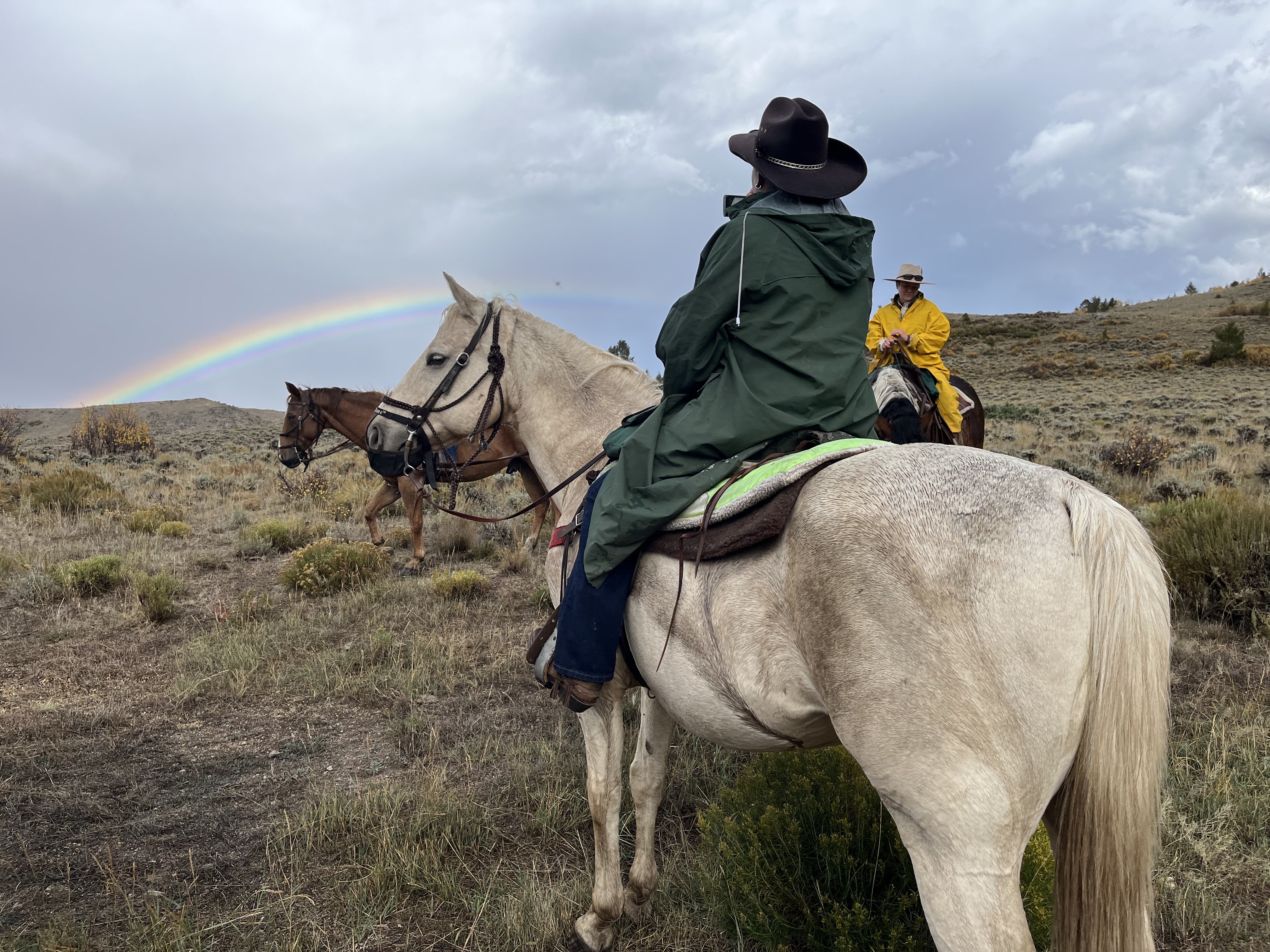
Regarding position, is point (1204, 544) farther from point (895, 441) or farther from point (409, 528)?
point (409, 528)

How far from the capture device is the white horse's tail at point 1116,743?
1.53 metres

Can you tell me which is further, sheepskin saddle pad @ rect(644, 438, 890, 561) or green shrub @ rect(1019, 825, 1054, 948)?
green shrub @ rect(1019, 825, 1054, 948)

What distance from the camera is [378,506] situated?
10312 millimetres

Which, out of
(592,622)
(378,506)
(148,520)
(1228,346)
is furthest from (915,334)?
(1228,346)

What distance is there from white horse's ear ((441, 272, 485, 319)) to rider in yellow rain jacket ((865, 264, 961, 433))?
3.93m

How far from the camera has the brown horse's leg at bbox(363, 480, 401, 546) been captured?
10.2 m

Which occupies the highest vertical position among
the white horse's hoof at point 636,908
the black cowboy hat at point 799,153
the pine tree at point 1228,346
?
the pine tree at point 1228,346

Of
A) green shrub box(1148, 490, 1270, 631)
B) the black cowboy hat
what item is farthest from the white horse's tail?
green shrub box(1148, 490, 1270, 631)

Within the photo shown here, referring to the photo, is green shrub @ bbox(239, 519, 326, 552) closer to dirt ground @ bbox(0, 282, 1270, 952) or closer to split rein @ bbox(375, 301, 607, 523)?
dirt ground @ bbox(0, 282, 1270, 952)

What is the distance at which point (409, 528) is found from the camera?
1123cm

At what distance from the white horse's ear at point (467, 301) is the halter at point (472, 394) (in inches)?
1.4

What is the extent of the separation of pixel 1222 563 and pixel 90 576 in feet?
35.8

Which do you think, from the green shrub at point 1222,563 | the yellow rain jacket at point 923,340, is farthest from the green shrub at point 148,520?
the green shrub at point 1222,563

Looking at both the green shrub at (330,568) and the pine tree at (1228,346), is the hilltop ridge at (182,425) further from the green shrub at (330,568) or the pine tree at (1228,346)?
the pine tree at (1228,346)
